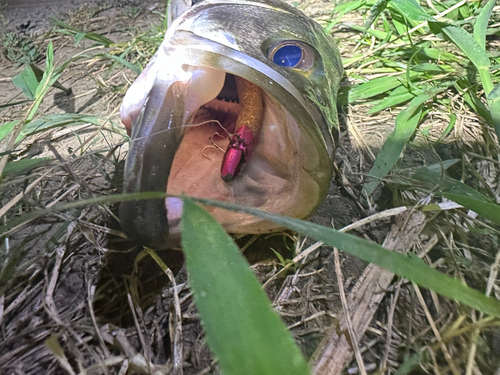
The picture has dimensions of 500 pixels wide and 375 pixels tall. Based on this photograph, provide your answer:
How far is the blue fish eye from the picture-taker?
106 centimetres

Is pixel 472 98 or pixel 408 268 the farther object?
pixel 472 98

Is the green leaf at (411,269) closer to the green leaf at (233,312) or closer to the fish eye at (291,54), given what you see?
the green leaf at (233,312)

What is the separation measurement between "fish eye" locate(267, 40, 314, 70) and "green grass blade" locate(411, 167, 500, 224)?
0.56m

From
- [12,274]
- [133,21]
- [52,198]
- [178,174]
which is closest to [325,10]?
[133,21]

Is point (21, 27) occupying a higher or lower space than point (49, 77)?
lower

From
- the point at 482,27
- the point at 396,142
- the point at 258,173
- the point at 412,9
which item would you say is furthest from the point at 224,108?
the point at 482,27

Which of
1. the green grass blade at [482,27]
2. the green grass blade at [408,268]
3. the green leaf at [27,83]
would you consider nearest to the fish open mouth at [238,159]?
the green grass blade at [408,268]

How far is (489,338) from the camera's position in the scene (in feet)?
3.04

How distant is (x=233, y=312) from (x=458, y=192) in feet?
3.01

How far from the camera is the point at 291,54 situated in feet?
3.53

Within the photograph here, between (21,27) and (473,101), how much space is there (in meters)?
3.19

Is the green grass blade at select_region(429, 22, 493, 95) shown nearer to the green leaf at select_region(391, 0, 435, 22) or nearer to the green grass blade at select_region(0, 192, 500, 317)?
the green leaf at select_region(391, 0, 435, 22)

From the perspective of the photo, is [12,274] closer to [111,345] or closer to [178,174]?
[111,345]

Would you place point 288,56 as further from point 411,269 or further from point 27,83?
point 27,83
